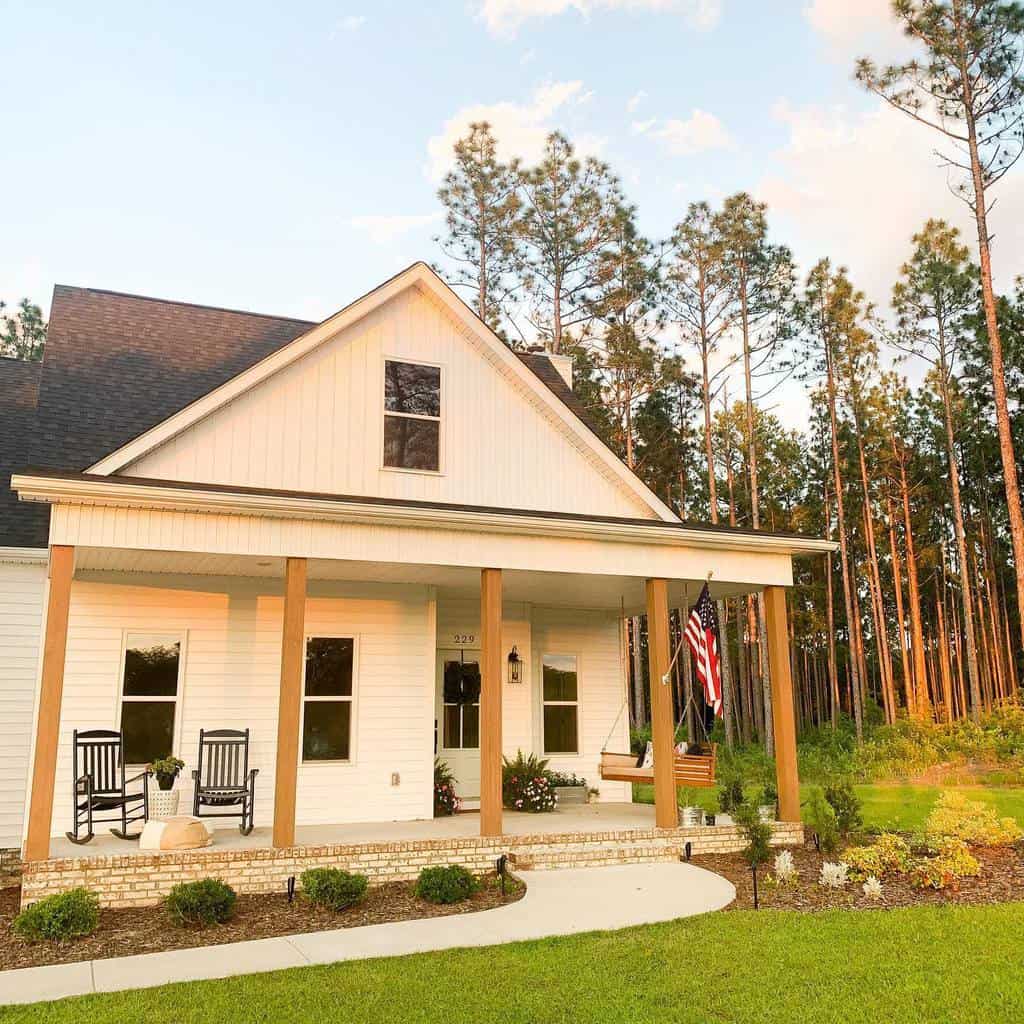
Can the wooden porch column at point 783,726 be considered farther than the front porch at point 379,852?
Yes

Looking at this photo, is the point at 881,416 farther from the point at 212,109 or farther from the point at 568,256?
the point at 212,109

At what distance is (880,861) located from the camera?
9227 mm

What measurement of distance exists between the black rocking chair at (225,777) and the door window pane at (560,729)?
4.91 metres

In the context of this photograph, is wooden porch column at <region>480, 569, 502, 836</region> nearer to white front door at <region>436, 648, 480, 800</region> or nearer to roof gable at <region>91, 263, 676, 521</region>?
roof gable at <region>91, 263, 676, 521</region>

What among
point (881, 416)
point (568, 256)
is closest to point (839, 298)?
point (881, 416)

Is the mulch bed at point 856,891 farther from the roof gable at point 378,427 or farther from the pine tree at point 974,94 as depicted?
the pine tree at point 974,94

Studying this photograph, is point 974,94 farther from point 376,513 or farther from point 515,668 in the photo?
point 376,513

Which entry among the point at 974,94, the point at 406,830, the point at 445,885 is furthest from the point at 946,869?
the point at 974,94

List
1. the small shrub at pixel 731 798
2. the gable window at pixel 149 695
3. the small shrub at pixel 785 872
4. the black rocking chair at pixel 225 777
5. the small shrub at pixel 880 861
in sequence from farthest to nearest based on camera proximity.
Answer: the small shrub at pixel 731 798
the gable window at pixel 149 695
the black rocking chair at pixel 225 777
the small shrub at pixel 880 861
the small shrub at pixel 785 872

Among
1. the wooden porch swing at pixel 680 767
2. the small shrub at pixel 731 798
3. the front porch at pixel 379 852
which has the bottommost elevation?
the front porch at pixel 379 852

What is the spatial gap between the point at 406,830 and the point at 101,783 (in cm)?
344

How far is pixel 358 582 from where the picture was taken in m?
12.2

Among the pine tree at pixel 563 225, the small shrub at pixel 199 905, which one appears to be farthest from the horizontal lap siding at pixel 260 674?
the pine tree at pixel 563 225

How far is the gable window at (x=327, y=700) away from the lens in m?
11.7
